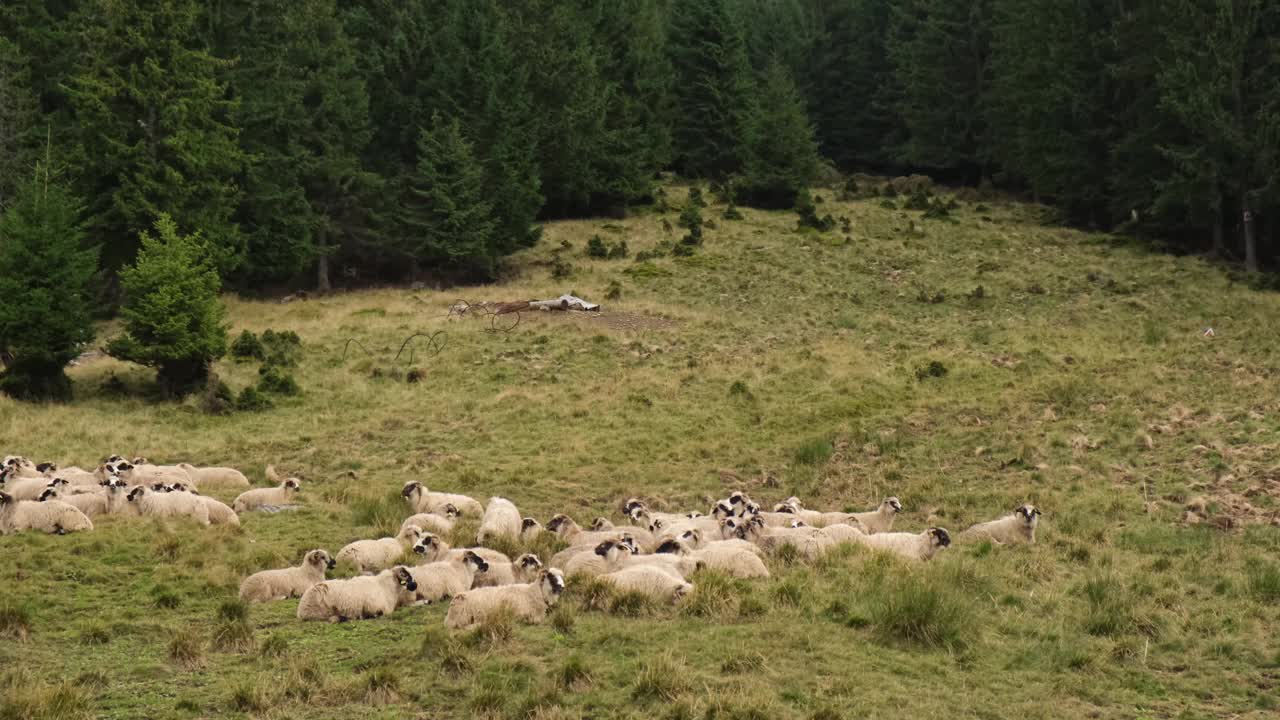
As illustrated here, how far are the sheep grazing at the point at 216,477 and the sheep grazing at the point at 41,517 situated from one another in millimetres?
4367

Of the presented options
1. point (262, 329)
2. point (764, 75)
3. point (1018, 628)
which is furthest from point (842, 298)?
point (764, 75)

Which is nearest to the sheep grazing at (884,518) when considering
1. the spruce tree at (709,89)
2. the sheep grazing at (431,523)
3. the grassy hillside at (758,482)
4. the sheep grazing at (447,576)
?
the grassy hillside at (758,482)

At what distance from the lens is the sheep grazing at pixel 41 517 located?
1573cm

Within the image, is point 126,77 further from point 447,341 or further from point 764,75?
point 764,75

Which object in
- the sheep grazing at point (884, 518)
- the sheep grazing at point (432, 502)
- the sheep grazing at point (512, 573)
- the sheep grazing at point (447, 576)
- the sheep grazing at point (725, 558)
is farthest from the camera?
the sheep grazing at point (432, 502)

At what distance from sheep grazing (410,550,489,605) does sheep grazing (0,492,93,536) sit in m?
5.92

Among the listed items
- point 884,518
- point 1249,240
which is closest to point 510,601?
point 884,518

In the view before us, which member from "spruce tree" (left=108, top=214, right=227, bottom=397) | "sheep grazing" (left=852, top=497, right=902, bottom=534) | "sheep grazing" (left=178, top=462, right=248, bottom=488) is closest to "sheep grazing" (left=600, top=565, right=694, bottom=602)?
"sheep grazing" (left=852, top=497, right=902, bottom=534)

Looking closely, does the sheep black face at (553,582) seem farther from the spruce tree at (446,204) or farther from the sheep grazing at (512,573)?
the spruce tree at (446,204)

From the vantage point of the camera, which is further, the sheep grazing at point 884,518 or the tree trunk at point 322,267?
the tree trunk at point 322,267

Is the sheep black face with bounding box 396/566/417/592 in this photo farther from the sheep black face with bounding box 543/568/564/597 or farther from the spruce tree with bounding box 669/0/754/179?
the spruce tree with bounding box 669/0/754/179

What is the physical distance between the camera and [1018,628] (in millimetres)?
12000

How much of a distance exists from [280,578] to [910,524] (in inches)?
396

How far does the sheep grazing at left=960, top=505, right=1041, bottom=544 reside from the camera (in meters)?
16.2
